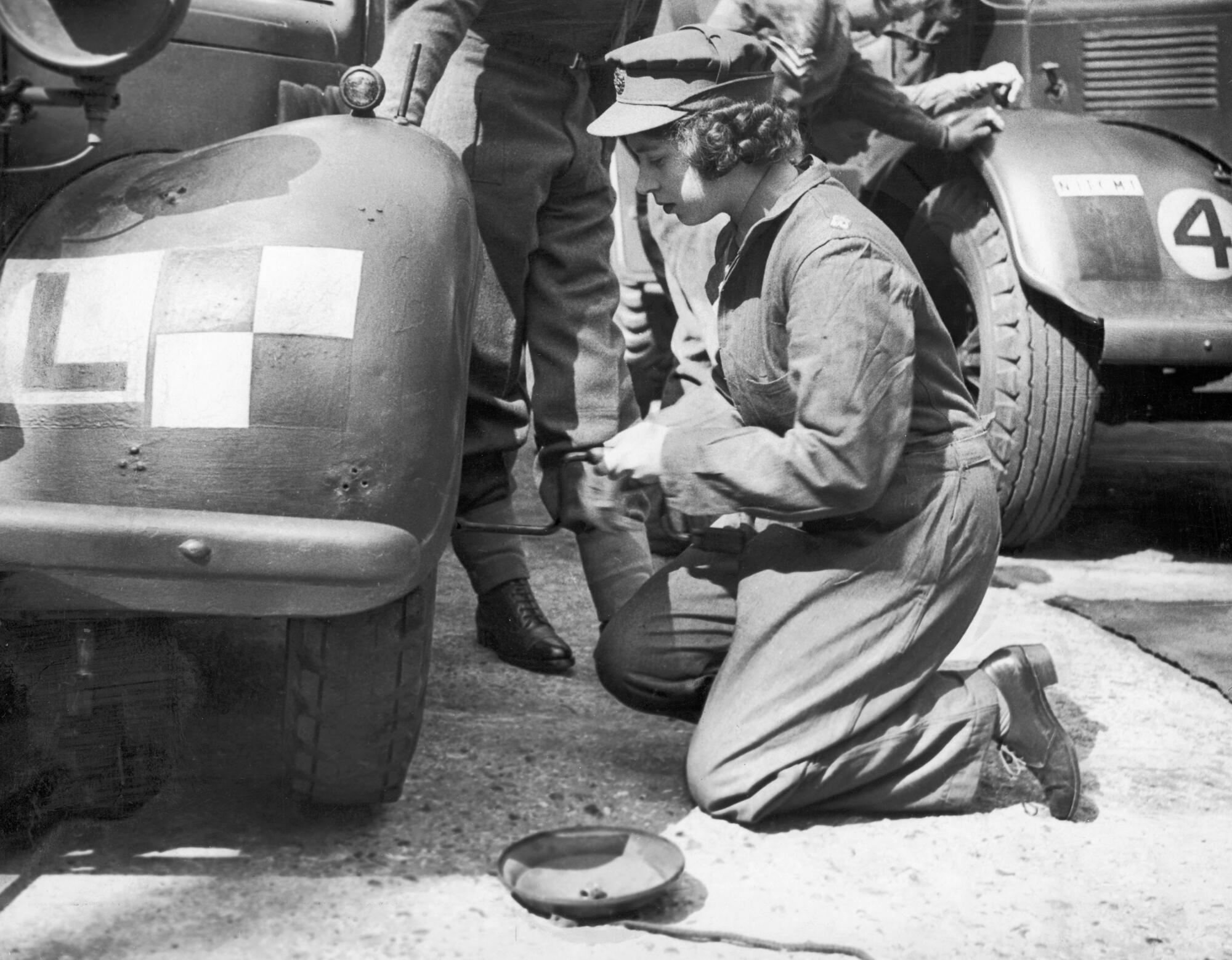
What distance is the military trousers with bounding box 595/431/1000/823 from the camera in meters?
2.61

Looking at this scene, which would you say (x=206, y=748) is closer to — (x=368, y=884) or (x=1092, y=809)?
(x=368, y=884)

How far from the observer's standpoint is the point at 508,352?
11.1 ft

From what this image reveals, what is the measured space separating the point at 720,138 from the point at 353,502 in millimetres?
1003

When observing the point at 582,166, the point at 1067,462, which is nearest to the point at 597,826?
the point at 582,166

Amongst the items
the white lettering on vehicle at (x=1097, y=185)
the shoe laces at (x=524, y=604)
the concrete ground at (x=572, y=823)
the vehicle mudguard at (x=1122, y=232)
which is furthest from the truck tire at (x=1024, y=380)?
the shoe laces at (x=524, y=604)

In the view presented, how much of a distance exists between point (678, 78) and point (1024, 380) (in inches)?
77.1

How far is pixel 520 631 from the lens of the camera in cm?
343

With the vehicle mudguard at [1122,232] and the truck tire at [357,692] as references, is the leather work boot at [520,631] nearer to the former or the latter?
the truck tire at [357,692]

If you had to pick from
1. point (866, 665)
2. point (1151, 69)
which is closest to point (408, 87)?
point (866, 665)

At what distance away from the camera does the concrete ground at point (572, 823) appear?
85.7 inches

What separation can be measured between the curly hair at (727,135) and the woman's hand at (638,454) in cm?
46

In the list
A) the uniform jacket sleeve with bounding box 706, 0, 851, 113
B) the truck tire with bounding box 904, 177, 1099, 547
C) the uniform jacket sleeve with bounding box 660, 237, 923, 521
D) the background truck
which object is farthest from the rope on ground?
the uniform jacket sleeve with bounding box 706, 0, 851, 113

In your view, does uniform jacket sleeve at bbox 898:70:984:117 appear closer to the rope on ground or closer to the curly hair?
the curly hair

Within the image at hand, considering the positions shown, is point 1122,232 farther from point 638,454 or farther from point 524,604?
point 638,454
